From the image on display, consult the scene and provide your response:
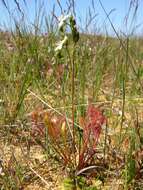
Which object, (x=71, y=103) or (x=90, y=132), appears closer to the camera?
(x=90, y=132)

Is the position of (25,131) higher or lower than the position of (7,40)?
lower

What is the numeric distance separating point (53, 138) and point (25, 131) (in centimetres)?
46

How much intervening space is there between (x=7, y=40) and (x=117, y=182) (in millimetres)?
2695

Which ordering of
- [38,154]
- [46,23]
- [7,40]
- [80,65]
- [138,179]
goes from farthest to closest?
[7,40] → [46,23] → [80,65] → [38,154] → [138,179]

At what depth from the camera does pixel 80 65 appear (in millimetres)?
2469

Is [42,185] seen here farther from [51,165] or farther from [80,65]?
[80,65]

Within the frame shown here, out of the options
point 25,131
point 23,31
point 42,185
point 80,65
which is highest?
point 23,31

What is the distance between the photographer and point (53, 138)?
1.61 m

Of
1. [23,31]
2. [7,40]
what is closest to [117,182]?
[23,31]

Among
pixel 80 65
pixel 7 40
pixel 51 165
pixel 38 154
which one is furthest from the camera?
pixel 7 40

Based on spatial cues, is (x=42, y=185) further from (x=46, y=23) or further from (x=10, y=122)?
(x=46, y=23)

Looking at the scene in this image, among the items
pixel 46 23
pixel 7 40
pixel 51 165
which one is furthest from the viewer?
pixel 7 40

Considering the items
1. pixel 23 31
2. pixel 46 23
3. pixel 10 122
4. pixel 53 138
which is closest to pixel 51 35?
pixel 46 23

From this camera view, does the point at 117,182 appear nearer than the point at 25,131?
Yes
